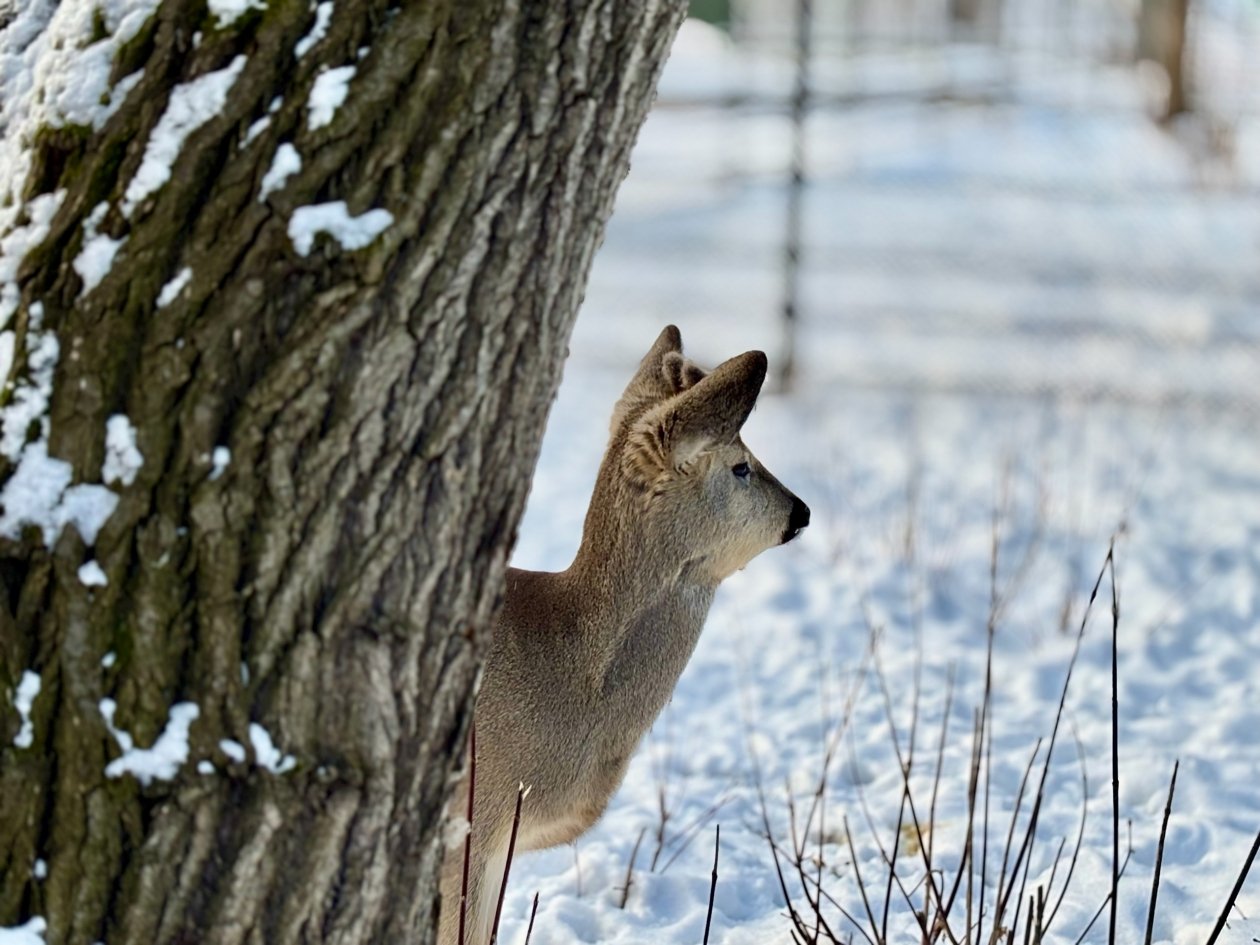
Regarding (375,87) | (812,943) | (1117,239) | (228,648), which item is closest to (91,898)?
(228,648)

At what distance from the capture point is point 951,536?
6816 millimetres

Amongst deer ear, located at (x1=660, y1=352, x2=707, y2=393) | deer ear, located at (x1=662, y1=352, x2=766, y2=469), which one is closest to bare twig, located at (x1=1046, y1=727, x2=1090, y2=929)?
deer ear, located at (x1=662, y1=352, x2=766, y2=469)

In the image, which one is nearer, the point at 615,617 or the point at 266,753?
the point at 266,753

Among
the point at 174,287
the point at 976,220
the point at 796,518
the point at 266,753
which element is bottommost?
the point at 976,220

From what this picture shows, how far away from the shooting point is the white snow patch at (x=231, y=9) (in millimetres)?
2104

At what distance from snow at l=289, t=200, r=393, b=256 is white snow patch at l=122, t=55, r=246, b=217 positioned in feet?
0.60

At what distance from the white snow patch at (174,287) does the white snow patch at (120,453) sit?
0.51ft

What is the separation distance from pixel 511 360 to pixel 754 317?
9.29m

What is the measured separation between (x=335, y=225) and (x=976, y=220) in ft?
41.8

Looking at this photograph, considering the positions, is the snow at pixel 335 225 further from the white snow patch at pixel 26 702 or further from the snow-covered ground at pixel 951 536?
the snow-covered ground at pixel 951 536

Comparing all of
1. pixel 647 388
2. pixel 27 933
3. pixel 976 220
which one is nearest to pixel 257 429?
pixel 27 933

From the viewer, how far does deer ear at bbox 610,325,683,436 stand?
3.66 m

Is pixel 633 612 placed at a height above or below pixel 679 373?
below

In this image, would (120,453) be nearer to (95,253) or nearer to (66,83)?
(95,253)
